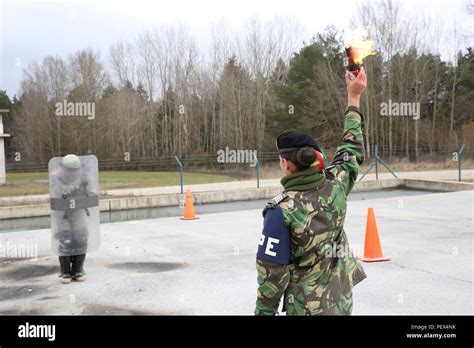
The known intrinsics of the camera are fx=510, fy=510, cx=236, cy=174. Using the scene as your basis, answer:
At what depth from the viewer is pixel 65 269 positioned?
270 inches

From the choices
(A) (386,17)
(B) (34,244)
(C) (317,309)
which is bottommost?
(B) (34,244)

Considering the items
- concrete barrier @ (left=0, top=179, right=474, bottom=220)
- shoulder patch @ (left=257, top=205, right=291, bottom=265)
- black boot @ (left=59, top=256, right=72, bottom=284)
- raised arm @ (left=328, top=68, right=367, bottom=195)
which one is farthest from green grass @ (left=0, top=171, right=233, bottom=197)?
shoulder patch @ (left=257, top=205, right=291, bottom=265)

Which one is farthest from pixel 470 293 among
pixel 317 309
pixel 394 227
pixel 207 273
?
pixel 394 227

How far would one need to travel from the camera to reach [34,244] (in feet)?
32.1

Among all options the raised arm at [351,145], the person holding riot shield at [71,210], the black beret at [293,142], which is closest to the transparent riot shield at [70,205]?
the person holding riot shield at [71,210]

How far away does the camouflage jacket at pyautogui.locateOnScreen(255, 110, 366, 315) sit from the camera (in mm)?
2412

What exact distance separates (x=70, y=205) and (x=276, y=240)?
16.2 ft

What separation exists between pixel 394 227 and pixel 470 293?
15.3 feet

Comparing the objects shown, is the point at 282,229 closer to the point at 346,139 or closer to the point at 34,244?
the point at 346,139

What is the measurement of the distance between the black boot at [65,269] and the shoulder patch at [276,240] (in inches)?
197

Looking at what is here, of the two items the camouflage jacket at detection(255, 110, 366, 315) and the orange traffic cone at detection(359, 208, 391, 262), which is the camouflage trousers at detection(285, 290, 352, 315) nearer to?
the camouflage jacket at detection(255, 110, 366, 315)

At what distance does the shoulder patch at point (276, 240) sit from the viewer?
238cm

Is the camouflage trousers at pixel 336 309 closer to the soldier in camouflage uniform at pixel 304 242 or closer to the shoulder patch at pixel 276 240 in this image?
the soldier in camouflage uniform at pixel 304 242

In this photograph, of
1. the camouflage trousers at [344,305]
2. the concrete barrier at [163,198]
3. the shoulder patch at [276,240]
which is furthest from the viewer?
the concrete barrier at [163,198]
